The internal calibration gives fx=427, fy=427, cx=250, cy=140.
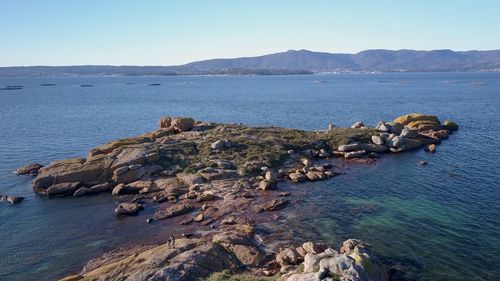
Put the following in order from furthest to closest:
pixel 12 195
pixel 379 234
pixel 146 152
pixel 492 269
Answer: pixel 146 152 → pixel 12 195 → pixel 379 234 → pixel 492 269

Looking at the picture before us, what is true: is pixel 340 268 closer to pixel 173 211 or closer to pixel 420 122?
pixel 173 211

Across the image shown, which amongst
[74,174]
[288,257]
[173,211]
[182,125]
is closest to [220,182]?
[173,211]

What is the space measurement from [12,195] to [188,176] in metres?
19.4

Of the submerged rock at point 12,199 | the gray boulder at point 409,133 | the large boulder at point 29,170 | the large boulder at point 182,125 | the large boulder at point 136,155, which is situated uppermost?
the large boulder at point 182,125

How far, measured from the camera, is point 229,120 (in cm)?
9869

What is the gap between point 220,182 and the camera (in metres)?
46.9

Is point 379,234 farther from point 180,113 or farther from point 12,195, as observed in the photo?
point 180,113

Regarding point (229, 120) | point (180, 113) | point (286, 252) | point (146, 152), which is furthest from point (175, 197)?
point (180, 113)

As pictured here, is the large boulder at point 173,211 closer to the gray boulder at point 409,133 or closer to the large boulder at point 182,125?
the large boulder at point 182,125

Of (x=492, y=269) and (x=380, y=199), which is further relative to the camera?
(x=380, y=199)

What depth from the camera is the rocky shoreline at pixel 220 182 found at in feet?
84.6

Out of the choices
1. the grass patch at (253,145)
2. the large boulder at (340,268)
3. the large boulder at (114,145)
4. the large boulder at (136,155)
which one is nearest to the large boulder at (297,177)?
the grass patch at (253,145)

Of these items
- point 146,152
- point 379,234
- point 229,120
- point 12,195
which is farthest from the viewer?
point 229,120

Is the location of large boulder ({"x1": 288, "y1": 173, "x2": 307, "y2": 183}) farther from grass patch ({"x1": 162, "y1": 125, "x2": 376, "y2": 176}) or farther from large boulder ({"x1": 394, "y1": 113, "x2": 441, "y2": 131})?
large boulder ({"x1": 394, "y1": 113, "x2": 441, "y2": 131})
